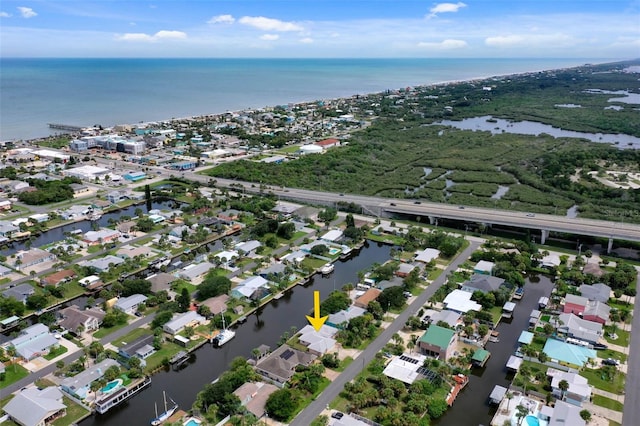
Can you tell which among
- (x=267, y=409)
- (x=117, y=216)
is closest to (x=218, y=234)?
(x=117, y=216)

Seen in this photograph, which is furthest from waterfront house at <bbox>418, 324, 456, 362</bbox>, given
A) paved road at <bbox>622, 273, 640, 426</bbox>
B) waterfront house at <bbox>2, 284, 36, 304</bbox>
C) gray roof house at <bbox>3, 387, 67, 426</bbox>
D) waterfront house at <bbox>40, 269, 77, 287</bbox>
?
waterfront house at <bbox>2, 284, 36, 304</bbox>

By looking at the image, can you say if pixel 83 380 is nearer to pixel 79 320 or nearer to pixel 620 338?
pixel 79 320

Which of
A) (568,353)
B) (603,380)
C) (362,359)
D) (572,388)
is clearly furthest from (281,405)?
(603,380)

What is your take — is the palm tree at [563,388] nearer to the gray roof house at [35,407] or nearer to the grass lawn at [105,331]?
the gray roof house at [35,407]

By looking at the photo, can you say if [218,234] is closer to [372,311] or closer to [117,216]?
[117,216]

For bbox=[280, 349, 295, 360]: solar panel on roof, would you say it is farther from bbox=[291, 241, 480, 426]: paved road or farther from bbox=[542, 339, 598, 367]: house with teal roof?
bbox=[542, 339, 598, 367]: house with teal roof

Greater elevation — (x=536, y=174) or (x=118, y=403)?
(x=536, y=174)

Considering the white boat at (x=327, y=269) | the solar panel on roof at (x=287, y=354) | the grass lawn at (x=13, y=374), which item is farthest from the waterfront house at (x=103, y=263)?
the solar panel on roof at (x=287, y=354)
